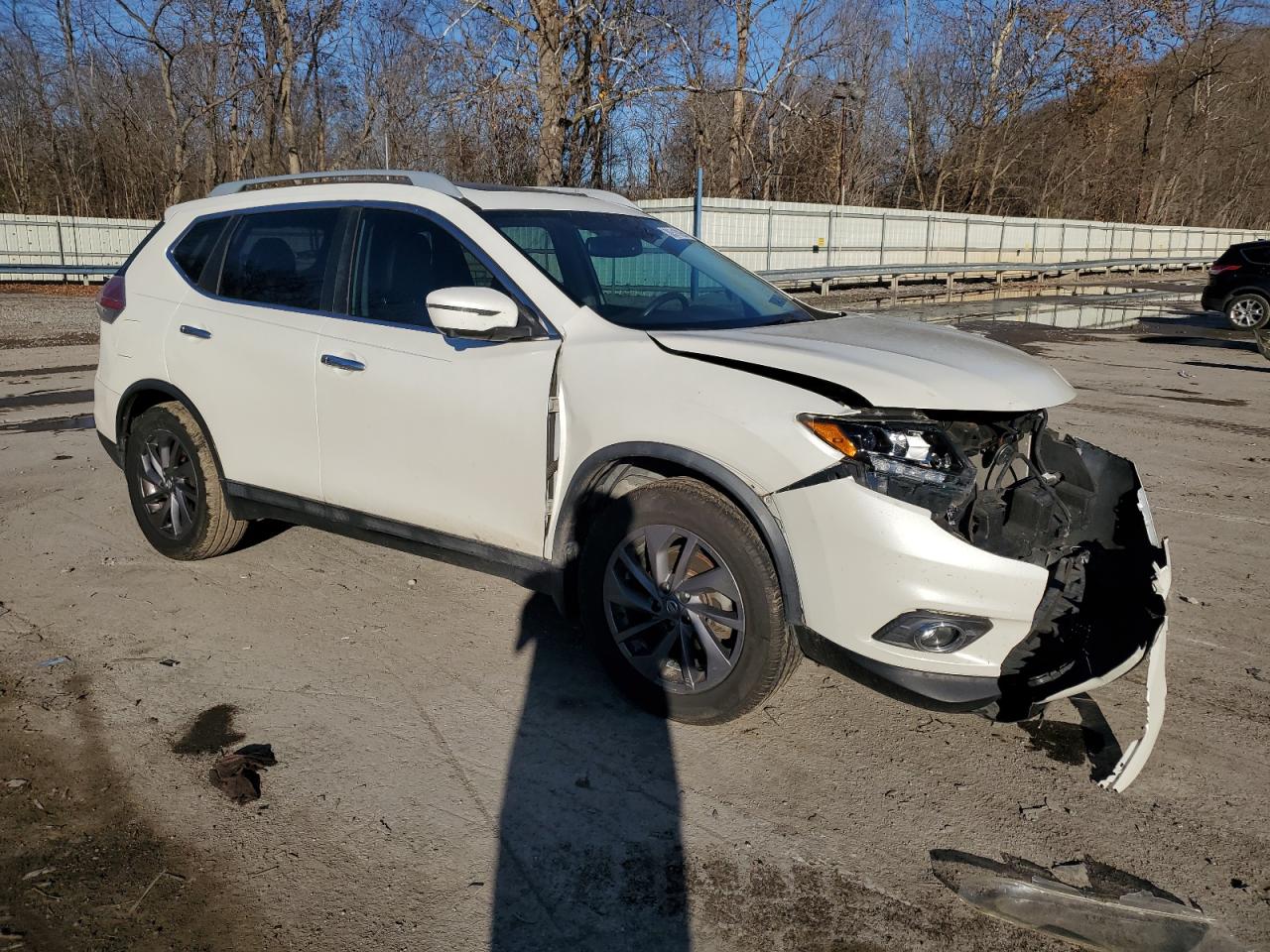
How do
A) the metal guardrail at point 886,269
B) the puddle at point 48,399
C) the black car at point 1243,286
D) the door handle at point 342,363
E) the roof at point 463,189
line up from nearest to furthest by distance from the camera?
1. the door handle at point 342,363
2. the roof at point 463,189
3. the puddle at point 48,399
4. the black car at point 1243,286
5. the metal guardrail at point 886,269

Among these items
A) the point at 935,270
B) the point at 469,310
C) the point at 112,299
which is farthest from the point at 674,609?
the point at 935,270

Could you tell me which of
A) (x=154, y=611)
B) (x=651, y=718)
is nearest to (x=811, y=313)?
(x=651, y=718)

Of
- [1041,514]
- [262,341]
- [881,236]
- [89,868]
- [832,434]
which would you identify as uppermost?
[881,236]

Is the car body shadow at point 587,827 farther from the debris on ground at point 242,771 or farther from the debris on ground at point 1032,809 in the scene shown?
the debris on ground at point 1032,809

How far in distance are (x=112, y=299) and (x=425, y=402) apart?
2.38 metres

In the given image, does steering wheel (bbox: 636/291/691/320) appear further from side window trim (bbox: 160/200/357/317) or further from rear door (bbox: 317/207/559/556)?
side window trim (bbox: 160/200/357/317)

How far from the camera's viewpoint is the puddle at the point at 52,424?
27.0ft

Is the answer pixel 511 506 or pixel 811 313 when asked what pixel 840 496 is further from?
pixel 811 313

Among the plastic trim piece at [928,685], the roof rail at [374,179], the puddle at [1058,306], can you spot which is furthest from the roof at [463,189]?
the puddle at [1058,306]

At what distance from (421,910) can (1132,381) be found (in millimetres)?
11350

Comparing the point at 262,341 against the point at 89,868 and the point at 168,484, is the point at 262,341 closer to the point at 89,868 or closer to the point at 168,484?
the point at 168,484

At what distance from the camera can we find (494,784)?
3.12 m

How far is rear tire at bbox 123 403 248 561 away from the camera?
15.7 feet

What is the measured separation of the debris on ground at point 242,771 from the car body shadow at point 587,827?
0.78 m
